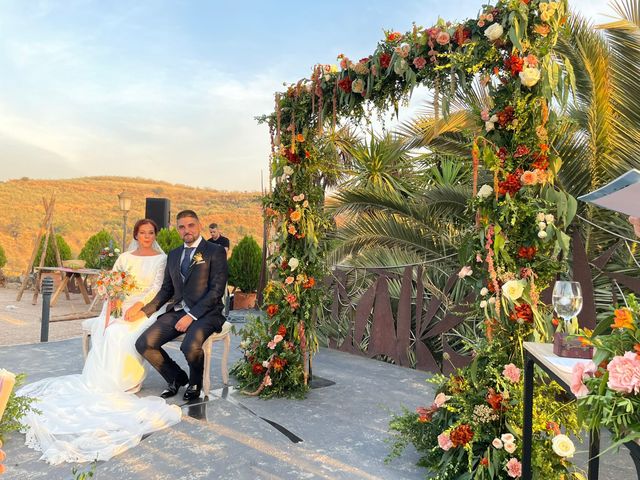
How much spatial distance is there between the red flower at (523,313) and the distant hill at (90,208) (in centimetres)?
2353

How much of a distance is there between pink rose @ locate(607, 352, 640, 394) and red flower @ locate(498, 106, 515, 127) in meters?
2.09

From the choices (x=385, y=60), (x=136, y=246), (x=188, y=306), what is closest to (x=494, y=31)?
(x=385, y=60)

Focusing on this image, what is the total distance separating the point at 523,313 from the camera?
2.96 m

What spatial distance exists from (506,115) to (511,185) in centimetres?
41

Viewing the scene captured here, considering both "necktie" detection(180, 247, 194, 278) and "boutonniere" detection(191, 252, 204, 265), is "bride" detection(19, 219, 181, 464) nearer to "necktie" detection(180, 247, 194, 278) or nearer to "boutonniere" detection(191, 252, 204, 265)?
"necktie" detection(180, 247, 194, 278)

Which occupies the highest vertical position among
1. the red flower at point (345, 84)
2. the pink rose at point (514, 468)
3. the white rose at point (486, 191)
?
the red flower at point (345, 84)

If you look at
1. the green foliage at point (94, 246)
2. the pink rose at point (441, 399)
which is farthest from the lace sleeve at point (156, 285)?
the green foliage at point (94, 246)

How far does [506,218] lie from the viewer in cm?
301

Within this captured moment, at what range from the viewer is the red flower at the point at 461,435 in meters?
2.86

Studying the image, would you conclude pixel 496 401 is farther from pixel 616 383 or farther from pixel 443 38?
pixel 443 38

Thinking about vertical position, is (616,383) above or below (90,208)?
below

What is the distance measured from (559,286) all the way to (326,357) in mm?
4366

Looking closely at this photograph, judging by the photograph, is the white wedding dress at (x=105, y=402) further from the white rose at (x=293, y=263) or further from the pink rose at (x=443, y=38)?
the pink rose at (x=443, y=38)

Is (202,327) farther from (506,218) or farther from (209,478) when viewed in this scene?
(506,218)
